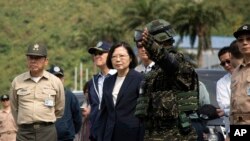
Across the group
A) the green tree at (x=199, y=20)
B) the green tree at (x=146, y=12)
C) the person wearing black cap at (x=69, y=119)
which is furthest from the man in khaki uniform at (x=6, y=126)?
the green tree at (x=146, y=12)

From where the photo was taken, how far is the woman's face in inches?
357

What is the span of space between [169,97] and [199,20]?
180 feet

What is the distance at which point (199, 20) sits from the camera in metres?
61.5

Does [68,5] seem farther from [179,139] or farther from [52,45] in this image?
[179,139]

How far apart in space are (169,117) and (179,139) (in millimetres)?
210

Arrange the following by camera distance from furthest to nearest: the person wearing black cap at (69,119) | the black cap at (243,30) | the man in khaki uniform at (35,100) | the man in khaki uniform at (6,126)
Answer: the man in khaki uniform at (6,126)
the person wearing black cap at (69,119)
the man in khaki uniform at (35,100)
the black cap at (243,30)

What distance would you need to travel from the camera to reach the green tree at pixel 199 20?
201ft

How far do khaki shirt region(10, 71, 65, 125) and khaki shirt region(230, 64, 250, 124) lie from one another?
321 cm

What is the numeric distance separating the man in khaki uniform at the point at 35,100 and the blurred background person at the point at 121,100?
110 centimetres

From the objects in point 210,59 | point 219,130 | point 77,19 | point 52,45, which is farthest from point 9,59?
point 219,130

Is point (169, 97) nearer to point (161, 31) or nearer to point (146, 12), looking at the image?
point (161, 31)

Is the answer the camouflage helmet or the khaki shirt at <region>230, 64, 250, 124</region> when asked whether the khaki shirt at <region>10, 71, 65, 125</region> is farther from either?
the khaki shirt at <region>230, 64, 250, 124</region>

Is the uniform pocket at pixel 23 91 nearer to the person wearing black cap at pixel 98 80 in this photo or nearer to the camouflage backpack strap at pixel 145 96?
the person wearing black cap at pixel 98 80

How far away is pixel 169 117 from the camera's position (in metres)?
7.14
